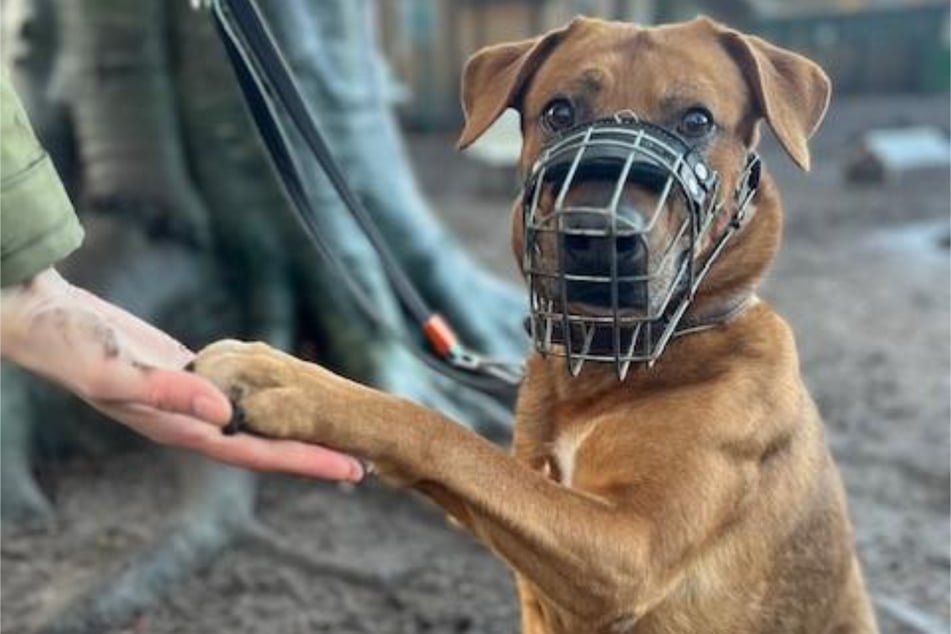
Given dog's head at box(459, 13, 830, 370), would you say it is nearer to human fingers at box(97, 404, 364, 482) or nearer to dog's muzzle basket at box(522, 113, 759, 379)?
dog's muzzle basket at box(522, 113, 759, 379)

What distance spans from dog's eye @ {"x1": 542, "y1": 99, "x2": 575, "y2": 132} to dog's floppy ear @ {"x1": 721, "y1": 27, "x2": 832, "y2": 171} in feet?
1.24

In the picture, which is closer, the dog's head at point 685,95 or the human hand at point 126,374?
the human hand at point 126,374

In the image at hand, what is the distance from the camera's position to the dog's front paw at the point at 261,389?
1.84 meters

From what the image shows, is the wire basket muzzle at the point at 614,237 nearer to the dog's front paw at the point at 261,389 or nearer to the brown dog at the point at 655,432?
the brown dog at the point at 655,432

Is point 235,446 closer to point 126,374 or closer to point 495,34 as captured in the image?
point 126,374

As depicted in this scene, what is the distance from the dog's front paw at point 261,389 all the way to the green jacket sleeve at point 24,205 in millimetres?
294

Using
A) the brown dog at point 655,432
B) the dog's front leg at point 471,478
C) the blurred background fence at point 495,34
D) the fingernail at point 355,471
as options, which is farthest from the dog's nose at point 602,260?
the blurred background fence at point 495,34

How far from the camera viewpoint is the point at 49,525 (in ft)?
14.0

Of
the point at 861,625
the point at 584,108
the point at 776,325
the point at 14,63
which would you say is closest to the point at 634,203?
the point at 584,108

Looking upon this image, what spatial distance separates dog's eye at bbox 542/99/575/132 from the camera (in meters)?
2.41

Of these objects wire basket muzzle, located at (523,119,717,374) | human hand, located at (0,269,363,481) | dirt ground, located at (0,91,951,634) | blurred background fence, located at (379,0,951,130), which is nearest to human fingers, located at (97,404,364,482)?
human hand, located at (0,269,363,481)

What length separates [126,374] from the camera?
1.76m

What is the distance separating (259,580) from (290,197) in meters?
1.66

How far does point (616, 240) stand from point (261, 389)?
0.64 metres
